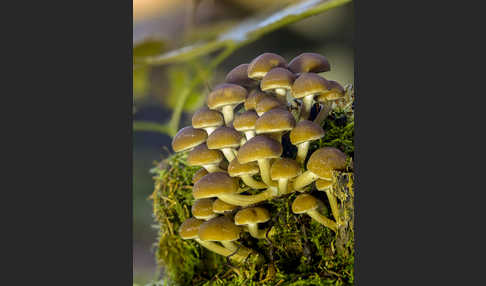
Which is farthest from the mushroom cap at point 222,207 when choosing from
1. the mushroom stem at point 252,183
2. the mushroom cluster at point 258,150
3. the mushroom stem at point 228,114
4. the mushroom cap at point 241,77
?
the mushroom cap at point 241,77

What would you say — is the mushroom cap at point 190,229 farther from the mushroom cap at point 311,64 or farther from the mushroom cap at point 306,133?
the mushroom cap at point 311,64

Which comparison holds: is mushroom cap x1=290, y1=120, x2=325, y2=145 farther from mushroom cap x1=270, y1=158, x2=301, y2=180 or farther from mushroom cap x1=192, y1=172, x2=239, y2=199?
mushroom cap x1=192, y1=172, x2=239, y2=199

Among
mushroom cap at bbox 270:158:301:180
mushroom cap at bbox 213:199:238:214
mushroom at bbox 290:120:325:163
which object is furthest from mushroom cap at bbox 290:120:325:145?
mushroom cap at bbox 213:199:238:214

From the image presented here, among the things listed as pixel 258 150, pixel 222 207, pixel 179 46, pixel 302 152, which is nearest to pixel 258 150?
pixel 258 150

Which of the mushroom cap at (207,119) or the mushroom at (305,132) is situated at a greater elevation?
the mushroom cap at (207,119)

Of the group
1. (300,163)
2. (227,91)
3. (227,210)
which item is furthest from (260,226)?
(227,91)

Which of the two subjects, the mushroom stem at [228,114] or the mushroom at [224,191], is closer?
the mushroom at [224,191]

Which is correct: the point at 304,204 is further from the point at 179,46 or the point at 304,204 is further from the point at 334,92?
the point at 179,46
